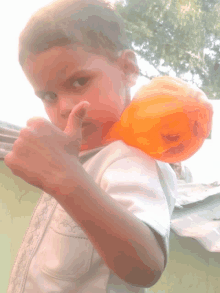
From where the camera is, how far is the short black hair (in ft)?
1.32

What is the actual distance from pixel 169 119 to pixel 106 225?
15 centimetres

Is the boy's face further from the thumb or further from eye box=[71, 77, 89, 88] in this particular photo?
the thumb

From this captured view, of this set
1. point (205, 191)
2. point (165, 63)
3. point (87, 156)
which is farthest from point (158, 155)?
point (165, 63)

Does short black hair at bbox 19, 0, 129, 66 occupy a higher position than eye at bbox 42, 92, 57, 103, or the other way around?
short black hair at bbox 19, 0, 129, 66

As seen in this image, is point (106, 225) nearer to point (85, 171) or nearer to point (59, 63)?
point (85, 171)

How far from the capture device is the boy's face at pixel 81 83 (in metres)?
0.40

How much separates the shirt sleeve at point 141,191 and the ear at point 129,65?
0.16 m

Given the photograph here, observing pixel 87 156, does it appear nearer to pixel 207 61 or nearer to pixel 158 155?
pixel 158 155

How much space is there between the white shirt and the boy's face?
0.05 meters

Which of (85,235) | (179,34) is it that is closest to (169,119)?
(85,235)

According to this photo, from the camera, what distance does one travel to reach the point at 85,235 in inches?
15.2

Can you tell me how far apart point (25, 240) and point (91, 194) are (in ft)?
0.87

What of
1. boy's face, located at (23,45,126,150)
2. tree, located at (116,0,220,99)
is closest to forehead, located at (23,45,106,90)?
boy's face, located at (23,45,126,150)

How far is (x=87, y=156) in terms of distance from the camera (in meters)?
0.45
